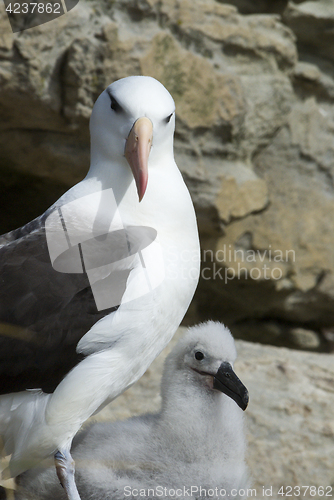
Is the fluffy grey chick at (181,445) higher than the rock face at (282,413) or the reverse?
higher

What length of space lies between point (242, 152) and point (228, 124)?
9.0 inches

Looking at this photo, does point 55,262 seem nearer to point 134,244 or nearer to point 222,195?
point 134,244

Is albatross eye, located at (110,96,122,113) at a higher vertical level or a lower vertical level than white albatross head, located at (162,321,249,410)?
higher

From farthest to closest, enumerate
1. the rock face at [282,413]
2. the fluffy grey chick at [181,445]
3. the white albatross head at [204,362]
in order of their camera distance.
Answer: the rock face at [282,413]
the white albatross head at [204,362]
the fluffy grey chick at [181,445]

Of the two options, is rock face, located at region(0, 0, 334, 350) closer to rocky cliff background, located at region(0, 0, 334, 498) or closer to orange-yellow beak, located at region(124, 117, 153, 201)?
rocky cliff background, located at region(0, 0, 334, 498)

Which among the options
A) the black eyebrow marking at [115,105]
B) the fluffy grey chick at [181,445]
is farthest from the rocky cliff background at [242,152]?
the black eyebrow marking at [115,105]

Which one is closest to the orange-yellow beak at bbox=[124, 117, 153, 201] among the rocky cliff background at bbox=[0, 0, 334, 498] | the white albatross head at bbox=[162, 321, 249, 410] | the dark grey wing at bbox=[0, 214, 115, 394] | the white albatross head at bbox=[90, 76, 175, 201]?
the white albatross head at bbox=[90, 76, 175, 201]

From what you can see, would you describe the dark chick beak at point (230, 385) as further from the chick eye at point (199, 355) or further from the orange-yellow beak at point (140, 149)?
the orange-yellow beak at point (140, 149)

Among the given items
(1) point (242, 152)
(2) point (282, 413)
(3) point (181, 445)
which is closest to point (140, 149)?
(3) point (181, 445)

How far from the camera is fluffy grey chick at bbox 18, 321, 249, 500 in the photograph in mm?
1552

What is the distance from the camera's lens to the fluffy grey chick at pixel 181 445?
1.55 m

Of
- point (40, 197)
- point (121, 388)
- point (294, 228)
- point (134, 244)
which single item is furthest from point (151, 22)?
point (121, 388)

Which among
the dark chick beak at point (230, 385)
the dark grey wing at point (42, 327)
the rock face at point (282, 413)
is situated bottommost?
the rock face at point (282, 413)

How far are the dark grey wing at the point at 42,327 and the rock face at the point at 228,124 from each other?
5.03 feet
